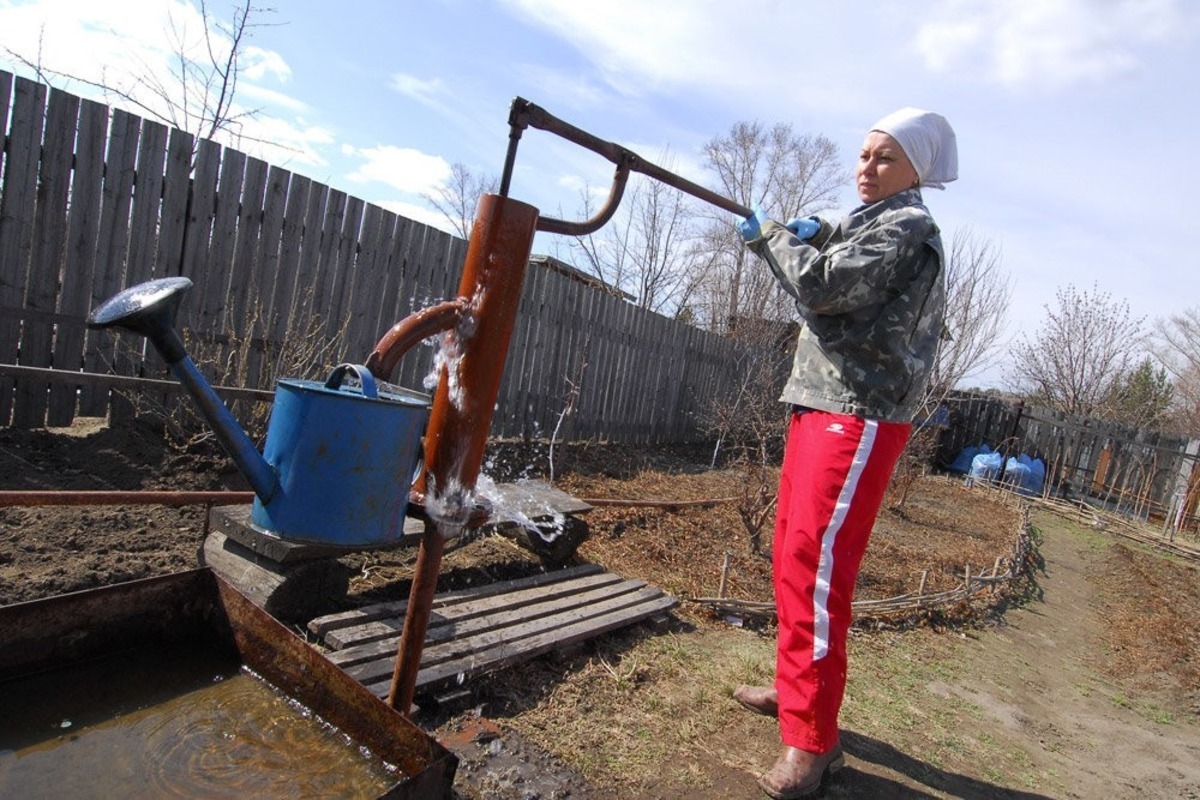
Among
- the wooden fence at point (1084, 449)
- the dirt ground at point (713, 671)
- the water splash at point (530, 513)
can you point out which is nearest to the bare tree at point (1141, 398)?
the wooden fence at point (1084, 449)

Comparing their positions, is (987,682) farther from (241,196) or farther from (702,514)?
(241,196)

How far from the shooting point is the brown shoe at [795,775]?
2.12 metres

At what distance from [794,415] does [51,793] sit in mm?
2058

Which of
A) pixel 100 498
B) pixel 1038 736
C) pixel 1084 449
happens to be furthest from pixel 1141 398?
pixel 100 498

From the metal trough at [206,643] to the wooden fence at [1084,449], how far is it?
14892 millimetres

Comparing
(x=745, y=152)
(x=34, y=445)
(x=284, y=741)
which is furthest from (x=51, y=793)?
(x=745, y=152)

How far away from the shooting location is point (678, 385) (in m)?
11.0

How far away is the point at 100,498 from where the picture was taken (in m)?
2.34

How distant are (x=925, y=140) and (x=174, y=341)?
2150 millimetres

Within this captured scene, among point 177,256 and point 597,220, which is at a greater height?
point 597,220

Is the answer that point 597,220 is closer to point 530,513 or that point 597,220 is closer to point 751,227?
point 751,227

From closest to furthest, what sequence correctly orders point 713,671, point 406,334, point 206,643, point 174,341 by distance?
point 174,341
point 406,334
point 206,643
point 713,671

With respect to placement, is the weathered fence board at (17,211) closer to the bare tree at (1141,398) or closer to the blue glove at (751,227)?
the blue glove at (751,227)

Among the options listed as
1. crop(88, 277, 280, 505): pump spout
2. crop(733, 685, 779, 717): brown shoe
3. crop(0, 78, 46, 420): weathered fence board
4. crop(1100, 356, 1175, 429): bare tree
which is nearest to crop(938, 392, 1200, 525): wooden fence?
crop(1100, 356, 1175, 429): bare tree
